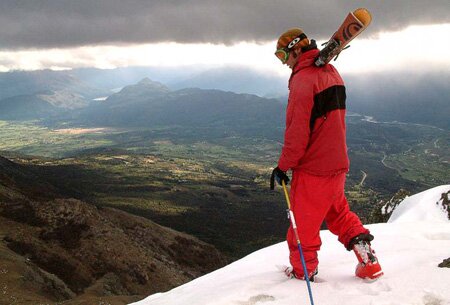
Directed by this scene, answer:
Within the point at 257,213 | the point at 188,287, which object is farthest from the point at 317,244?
the point at 257,213

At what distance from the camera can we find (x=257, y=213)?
19025 centimetres

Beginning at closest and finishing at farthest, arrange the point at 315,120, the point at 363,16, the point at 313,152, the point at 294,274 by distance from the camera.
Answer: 1. the point at 363,16
2. the point at 315,120
3. the point at 313,152
4. the point at 294,274

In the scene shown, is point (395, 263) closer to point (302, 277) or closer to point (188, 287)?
point (302, 277)

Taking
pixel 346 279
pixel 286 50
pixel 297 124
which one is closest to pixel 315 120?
pixel 297 124

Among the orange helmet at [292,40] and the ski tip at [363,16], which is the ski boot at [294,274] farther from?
the ski tip at [363,16]

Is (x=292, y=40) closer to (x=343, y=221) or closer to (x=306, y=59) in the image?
(x=306, y=59)

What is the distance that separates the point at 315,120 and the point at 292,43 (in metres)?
1.60

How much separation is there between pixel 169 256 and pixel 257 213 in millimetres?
120853

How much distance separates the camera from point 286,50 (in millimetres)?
7828

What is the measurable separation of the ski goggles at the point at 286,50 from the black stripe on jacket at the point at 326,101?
1202mm

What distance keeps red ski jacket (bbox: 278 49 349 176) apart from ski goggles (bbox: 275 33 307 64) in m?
0.31

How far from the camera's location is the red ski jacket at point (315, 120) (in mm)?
7191

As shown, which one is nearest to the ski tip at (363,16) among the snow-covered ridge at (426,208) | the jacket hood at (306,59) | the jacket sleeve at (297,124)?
the jacket hood at (306,59)

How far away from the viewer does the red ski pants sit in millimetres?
7625
